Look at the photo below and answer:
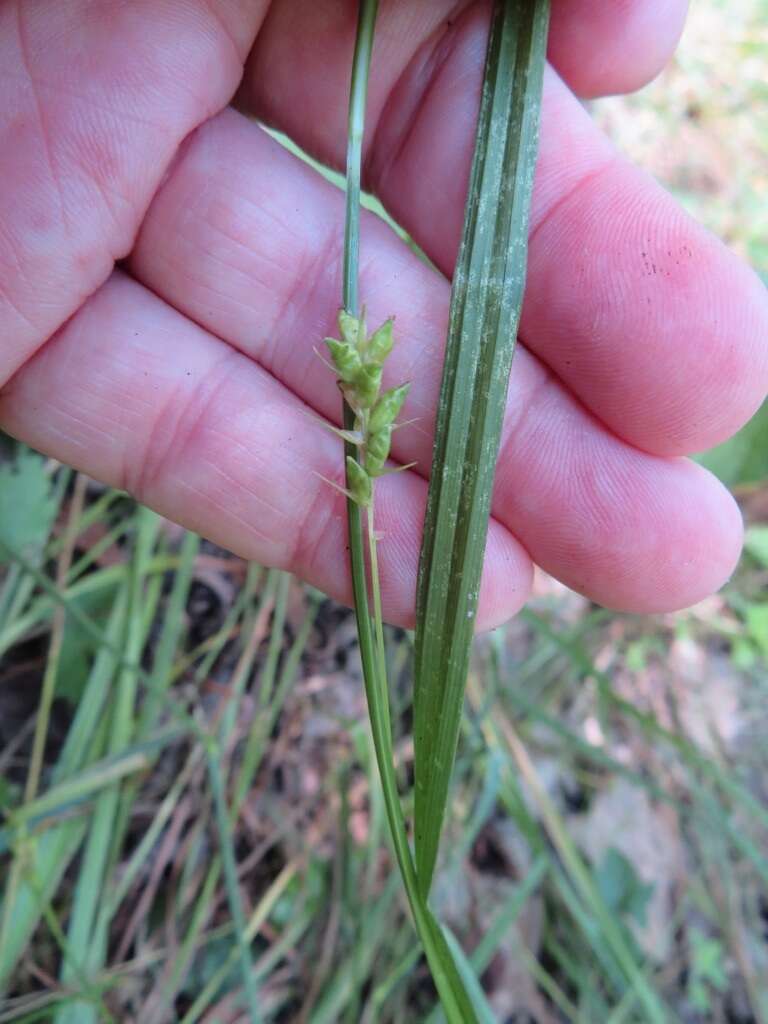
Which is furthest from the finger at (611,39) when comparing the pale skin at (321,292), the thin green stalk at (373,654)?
the thin green stalk at (373,654)

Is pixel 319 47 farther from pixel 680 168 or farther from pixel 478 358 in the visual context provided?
pixel 680 168

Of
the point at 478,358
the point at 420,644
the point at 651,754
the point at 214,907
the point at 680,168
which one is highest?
the point at 680,168

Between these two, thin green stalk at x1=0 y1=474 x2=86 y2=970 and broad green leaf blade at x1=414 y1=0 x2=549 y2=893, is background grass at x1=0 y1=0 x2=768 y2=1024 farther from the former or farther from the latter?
broad green leaf blade at x1=414 y1=0 x2=549 y2=893

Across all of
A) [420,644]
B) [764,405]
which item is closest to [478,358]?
[420,644]

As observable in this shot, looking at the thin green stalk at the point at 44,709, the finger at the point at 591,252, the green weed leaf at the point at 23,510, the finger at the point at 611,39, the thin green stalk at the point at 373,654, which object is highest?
the finger at the point at 611,39

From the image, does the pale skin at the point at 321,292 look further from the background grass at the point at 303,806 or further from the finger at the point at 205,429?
the background grass at the point at 303,806

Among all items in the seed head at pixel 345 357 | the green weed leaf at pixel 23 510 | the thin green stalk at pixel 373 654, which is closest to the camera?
the seed head at pixel 345 357
